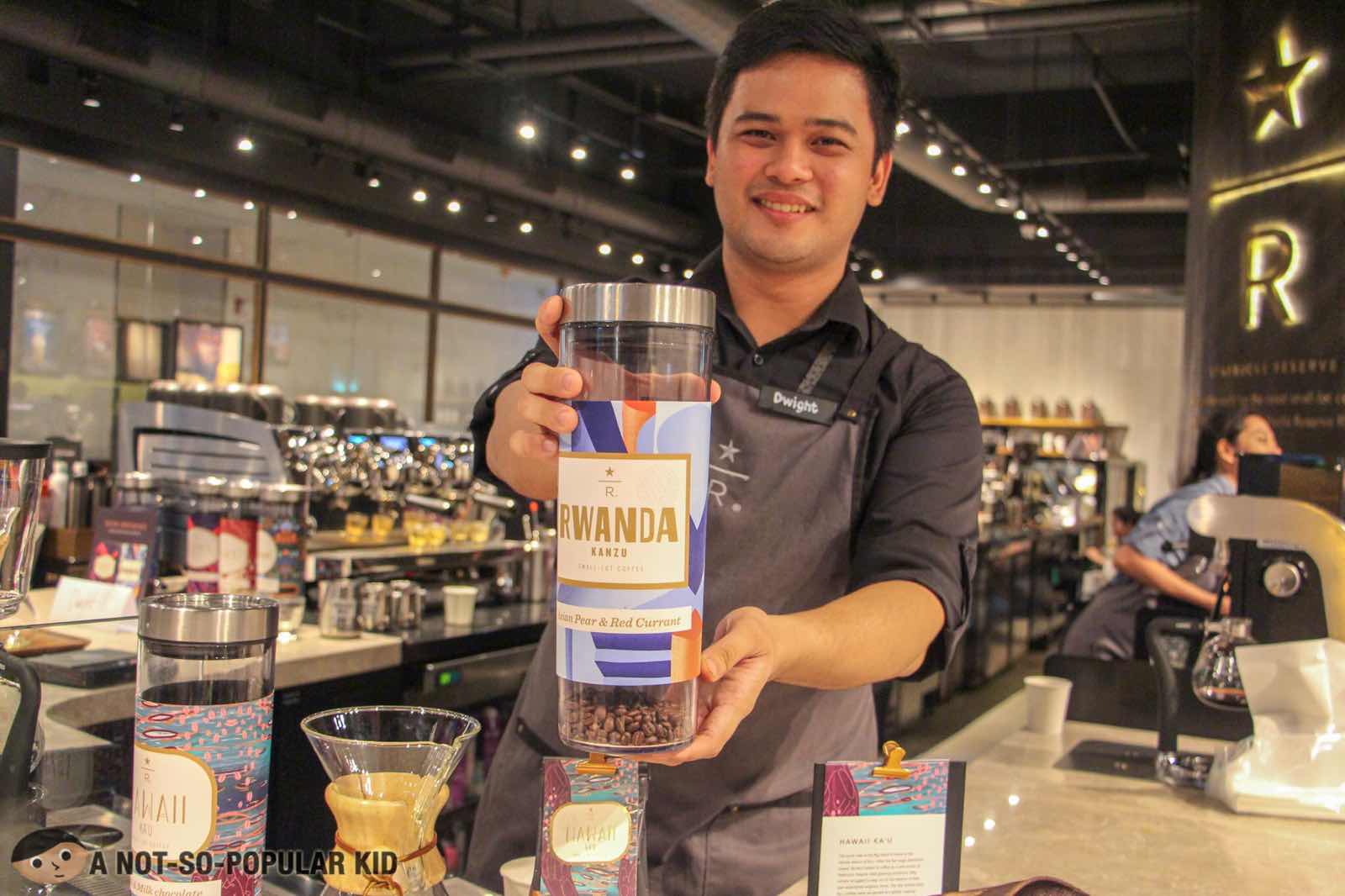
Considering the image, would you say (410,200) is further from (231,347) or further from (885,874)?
(885,874)

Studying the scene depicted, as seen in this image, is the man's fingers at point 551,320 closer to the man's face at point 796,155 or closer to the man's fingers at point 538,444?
the man's fingers at point 538,444

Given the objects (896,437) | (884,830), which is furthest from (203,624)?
(896,437)

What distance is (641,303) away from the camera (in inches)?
30.9

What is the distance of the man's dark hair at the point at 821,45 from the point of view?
1362mm

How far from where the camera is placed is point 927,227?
527 inches

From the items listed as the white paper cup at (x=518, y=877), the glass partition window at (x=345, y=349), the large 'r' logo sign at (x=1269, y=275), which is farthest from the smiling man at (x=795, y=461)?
the glass partition window at (x=345, y=349)

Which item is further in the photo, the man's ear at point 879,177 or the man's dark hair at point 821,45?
the man's ear at point 879,177

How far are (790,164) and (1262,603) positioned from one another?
136 centimetres

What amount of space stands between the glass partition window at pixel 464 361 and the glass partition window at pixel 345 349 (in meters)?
0.24

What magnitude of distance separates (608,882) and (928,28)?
22.7 ft

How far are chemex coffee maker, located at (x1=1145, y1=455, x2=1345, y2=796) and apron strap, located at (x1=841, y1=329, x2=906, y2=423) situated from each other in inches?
37.8

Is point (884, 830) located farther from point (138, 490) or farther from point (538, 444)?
point (138, 490)

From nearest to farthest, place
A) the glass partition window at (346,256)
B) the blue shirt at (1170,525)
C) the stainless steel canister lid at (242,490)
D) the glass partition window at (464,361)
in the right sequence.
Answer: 1. the stainless steel canister lid at (242,490)
2. the blue shirt at (1170,525)
3. the glass partition window at (346,256)
4. the glass partition window at (464,361)

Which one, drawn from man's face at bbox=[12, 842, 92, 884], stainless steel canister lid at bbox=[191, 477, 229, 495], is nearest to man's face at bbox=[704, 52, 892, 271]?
man's face at bbox=[12, 842, 92, 884]
